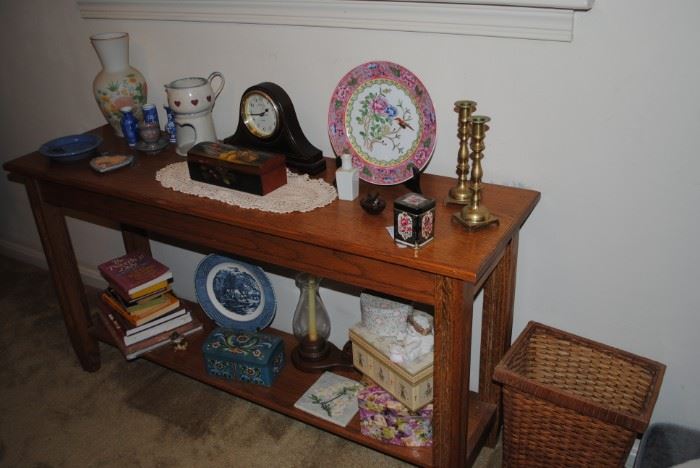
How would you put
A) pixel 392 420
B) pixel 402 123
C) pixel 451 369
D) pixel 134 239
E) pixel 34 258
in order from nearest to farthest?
pixel 451 369
pixel 402 123
pixel 392 420
pixel 134 239
pixel 34 258

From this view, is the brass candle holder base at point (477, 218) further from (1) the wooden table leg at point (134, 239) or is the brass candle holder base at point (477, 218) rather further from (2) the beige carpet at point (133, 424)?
(1) the wooden table leg at point (134, 239)

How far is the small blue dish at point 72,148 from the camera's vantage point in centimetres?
182

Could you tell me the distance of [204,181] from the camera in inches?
64.6

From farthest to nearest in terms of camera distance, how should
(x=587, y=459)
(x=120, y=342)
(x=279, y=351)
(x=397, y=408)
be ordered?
1. (x=120, y=342)
2. (x=279, y=351)
3. (x=397, y=408)
4. (x=587, y=459)

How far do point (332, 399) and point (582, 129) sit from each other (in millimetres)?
957

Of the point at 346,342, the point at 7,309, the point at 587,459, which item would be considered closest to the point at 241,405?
the point at 346,342

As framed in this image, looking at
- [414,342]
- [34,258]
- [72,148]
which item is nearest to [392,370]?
[414,342]

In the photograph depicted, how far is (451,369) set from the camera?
1.37 metres

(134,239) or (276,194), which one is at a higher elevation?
(276,194)

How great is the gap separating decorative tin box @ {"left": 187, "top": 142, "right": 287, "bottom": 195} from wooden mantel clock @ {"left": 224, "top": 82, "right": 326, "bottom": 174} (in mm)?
83

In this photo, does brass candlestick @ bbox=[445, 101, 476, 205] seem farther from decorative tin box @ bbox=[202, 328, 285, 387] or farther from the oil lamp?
decorative tin box @ bbox=[202, 328, 285, 387]

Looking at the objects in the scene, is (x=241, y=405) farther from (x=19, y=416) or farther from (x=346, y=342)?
(x=19, y=416)

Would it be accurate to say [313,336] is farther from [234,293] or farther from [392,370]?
[392,370]

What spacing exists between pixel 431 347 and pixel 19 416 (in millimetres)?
1346
